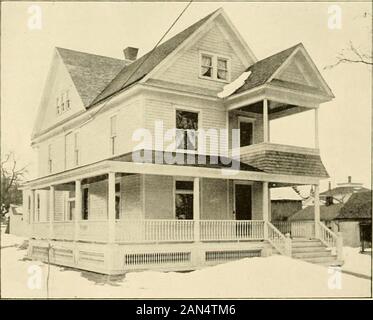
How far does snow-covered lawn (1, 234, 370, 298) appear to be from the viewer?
1130cm

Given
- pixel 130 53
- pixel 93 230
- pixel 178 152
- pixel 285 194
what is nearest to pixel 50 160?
pixel 130 53

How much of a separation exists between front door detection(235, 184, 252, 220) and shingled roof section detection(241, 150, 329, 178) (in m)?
1.00

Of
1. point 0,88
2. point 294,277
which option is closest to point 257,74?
point 294,277

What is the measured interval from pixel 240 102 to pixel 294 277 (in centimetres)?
613

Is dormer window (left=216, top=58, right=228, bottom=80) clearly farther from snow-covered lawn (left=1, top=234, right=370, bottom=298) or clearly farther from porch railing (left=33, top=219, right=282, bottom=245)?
snow-covered lawn (left=1, top=234, right=370, bottom=298)

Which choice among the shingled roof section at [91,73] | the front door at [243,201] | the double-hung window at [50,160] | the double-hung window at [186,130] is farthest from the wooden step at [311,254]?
the double-hung window at [50,160]

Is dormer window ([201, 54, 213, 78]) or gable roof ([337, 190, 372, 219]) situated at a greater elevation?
dormer window ([201, 54, 213, 78])

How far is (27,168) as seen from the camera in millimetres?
16469

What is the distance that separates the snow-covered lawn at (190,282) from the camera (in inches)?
445

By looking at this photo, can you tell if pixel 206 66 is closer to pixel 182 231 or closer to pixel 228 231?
pixel 228 231

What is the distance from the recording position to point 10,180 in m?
14.7

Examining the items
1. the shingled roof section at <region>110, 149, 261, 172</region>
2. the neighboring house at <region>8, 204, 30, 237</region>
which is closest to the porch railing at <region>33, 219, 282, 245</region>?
the neighboring house at <region>8, 204, 30, 237</region>

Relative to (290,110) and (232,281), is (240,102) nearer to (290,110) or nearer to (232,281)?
(290,110)

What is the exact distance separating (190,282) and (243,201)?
17.0 feet
